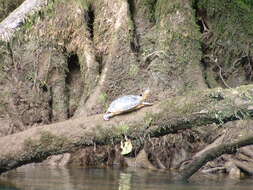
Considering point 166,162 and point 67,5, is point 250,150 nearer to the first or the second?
point 166,162

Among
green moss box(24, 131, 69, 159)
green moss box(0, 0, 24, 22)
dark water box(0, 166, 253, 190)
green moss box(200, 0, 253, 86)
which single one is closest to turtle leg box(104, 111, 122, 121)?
green moss box(24, 131, 69, 159)

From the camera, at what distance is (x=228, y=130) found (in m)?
9.12

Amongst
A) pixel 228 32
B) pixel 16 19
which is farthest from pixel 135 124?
pixel 228 32

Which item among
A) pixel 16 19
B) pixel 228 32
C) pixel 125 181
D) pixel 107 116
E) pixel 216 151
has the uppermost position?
pixel 228 32

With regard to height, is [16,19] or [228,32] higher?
[228,32]

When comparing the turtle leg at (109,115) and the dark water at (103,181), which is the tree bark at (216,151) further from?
the turtle leg at (109,115)

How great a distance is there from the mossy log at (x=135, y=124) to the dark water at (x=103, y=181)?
572 millimetres

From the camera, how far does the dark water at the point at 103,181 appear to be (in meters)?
6.77

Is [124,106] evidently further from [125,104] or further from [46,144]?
[46,144]

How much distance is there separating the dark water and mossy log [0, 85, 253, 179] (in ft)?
1.88

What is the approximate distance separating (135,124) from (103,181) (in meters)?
1.92

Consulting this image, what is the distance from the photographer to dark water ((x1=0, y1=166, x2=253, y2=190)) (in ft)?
22.2

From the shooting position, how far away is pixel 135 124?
5.91 metres

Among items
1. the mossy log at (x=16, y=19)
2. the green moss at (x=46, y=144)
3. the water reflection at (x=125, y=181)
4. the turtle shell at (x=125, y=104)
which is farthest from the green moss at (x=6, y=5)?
the turtle shell at (x=125, y=104)
